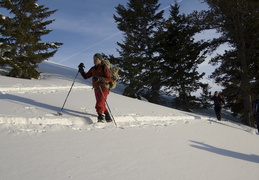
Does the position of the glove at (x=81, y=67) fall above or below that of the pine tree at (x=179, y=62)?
below

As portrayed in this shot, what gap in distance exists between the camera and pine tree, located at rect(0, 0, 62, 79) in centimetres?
1533

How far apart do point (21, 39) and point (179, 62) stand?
45.9 feet

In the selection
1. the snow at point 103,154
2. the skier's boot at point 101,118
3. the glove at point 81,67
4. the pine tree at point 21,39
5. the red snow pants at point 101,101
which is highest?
the pine tree at point 21,39

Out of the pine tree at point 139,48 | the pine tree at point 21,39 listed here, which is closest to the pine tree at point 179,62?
the pine tree at point 139,48

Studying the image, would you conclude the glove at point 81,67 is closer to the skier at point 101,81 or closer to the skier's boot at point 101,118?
the skier at point 101,81

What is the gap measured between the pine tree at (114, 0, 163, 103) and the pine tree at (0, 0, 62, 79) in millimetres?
7516

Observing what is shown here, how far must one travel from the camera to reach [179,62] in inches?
699

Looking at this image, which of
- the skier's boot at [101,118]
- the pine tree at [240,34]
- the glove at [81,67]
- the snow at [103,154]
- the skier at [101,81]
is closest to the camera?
the snow at [103,154]

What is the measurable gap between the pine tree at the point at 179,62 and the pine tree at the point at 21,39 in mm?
11662

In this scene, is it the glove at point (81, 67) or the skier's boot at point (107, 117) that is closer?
the skier's boot at point (107, 117)

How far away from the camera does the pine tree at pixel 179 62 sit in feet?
57.7

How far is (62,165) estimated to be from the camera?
2.27m

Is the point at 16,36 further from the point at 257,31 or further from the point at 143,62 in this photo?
the point at 257,31

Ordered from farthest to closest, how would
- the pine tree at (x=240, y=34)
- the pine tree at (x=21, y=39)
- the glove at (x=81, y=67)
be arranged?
the pine tree at (x=21, y=39) → the pine tree at (x=240, y=34) → the glove at (x=81, y=67)
